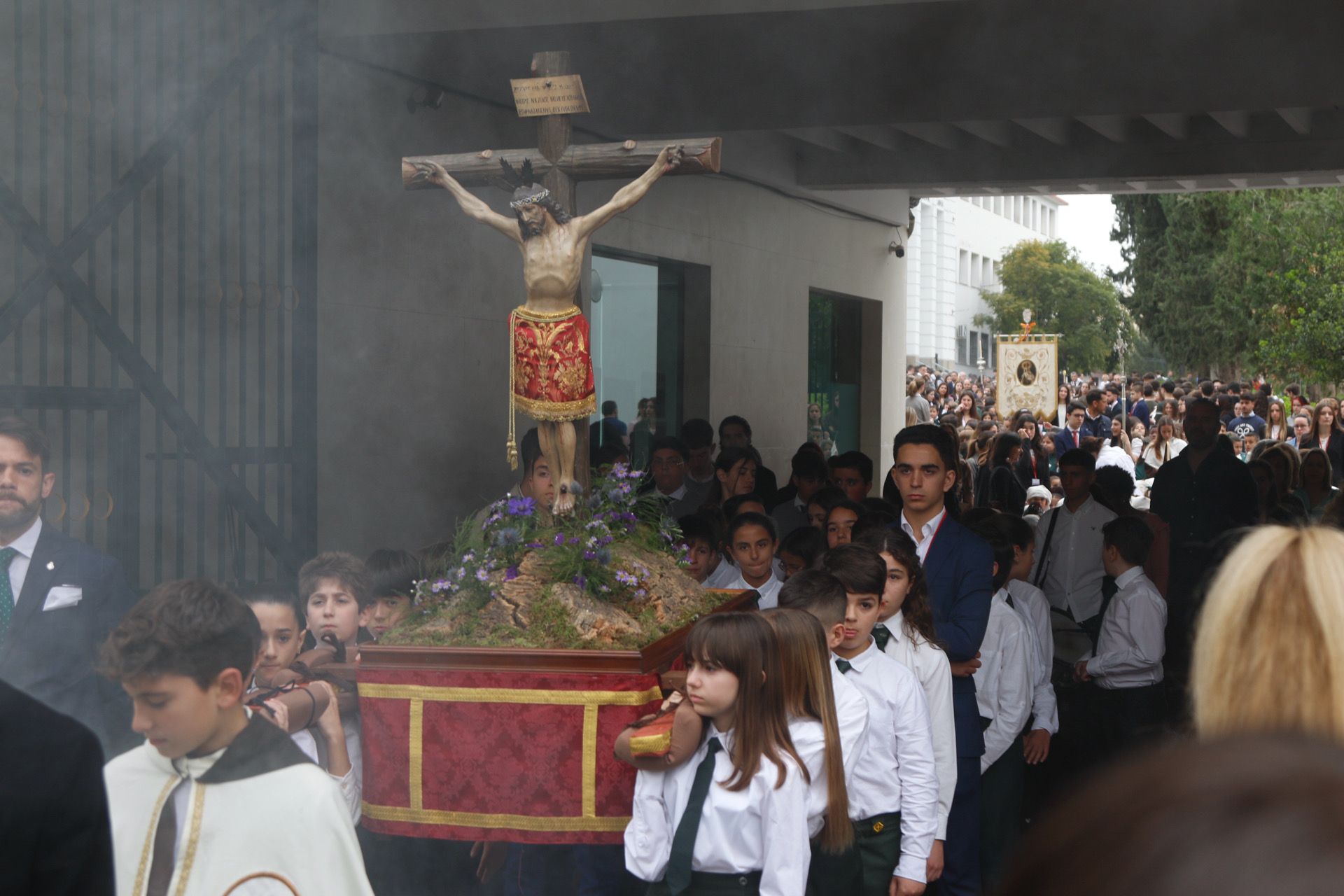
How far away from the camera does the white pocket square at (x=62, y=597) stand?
388cm

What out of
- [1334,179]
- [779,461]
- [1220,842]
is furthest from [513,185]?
[1334,179]

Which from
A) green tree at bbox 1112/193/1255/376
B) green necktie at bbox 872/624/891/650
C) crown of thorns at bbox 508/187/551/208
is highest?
green tree at bbox 1112/193/1255/376

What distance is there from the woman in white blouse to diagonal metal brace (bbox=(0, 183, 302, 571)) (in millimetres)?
10545

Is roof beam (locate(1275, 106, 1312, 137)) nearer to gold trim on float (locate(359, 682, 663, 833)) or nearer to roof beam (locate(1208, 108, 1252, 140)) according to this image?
roof beam (locate(1208, 108, 1252, 140))

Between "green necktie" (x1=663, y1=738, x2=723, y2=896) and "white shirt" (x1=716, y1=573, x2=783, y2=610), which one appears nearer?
"green necktie" (x1=663, y1=738, x2=723, y2=896)

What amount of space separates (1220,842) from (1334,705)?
106 centimetres

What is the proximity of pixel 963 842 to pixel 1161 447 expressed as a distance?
10.9m

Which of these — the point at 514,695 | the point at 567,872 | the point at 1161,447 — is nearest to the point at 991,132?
the point at 1161,447

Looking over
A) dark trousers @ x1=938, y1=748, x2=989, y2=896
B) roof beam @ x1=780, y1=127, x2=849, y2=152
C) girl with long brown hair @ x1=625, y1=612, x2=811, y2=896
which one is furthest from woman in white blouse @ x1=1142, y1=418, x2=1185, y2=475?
girl with long brown hair @ x1=625, y1=612, x2=811, y2=896

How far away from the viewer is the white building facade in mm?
49312

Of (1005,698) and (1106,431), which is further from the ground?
(1106,431)

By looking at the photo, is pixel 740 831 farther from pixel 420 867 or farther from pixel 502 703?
pixel 420 867

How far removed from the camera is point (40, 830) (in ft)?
5.64

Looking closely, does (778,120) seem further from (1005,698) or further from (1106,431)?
(1106,431)
